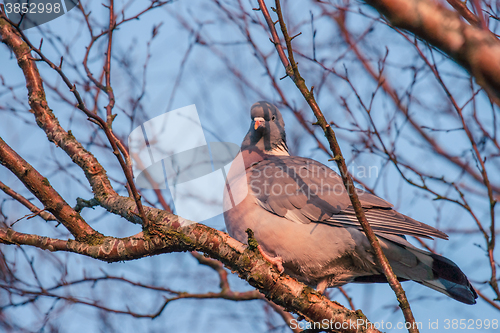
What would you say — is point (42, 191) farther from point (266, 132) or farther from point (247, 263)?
point (266, 132)

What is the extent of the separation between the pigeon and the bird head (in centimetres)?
67

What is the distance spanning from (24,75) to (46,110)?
1.39 feet

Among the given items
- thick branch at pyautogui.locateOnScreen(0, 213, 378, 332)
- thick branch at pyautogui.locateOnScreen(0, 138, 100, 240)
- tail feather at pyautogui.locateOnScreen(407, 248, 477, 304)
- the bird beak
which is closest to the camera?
thick branch at pyautogui.locateOnScreen(0, 213, 378, 332)

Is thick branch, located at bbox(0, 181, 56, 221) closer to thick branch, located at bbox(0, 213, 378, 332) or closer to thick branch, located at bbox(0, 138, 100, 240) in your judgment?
thick branch, located at bbox(0, 138, 100, 240)

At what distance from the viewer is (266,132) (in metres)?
4.21

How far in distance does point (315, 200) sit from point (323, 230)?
10.6 inches

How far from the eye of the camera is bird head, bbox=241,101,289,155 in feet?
13.8

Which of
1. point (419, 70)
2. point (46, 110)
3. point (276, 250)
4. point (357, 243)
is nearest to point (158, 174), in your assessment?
point (46, 110)

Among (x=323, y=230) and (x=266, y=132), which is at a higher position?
(x=266, y=132)

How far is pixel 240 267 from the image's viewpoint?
242cm

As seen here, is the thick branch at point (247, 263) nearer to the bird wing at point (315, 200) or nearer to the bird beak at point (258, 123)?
the bird wing at point (315, 200)

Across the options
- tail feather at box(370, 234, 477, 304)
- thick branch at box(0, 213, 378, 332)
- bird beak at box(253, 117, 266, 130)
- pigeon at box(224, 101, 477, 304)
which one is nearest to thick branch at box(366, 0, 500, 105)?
thick branch at box(0, 213, 378, 332)

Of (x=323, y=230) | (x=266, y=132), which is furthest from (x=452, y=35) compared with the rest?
(x=266, y=132)

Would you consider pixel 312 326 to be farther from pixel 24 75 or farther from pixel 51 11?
pixel 51 11
